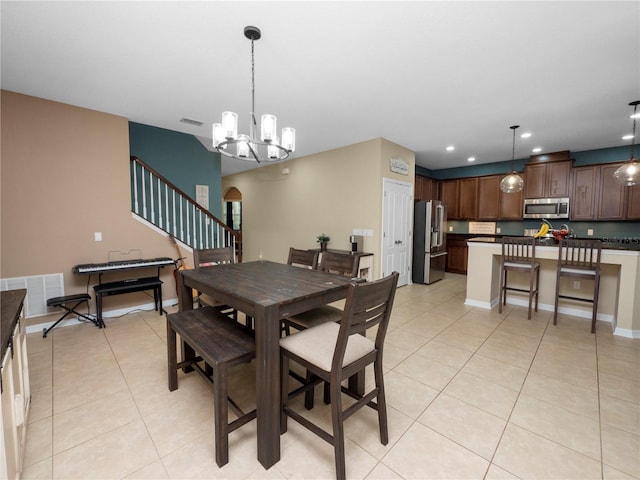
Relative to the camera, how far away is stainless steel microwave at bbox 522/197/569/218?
5.42 m

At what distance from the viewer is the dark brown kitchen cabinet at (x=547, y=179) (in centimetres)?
544

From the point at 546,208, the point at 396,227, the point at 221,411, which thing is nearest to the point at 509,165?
the point at 546,208

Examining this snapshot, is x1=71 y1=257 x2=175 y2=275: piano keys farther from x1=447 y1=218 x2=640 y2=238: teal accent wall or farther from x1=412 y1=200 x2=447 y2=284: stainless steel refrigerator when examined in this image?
x1=447 y1=218 x2=640 y2=238: teal accent wall

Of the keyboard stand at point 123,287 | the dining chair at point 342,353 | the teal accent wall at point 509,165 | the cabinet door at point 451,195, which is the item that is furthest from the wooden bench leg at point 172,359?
the cabinet door at point 451,195

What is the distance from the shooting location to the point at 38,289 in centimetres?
322

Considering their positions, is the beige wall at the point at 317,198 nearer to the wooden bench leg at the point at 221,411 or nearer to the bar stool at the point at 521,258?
the bar stool at the point at 521,258

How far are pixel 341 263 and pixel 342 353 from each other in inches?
50.7

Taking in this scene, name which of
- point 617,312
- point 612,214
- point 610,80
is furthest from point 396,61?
point 612,214

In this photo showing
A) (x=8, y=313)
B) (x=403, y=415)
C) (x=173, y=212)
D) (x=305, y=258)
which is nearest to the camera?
(x=8, y=313)

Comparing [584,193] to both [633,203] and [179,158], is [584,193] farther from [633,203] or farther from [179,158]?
[179,158]

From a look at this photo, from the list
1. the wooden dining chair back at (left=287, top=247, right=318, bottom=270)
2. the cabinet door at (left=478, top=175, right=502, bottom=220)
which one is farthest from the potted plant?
the cabinet door at (left=478, top=175, right=502, bottom=220)

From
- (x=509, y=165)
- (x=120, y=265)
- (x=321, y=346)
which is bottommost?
(x=321, y=346)

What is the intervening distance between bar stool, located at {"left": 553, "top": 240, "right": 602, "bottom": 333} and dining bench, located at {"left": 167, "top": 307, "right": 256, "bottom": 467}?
384 cm

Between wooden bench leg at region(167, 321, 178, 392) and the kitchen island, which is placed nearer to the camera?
wooden bench leg at region(167, 321, 178, 392)
